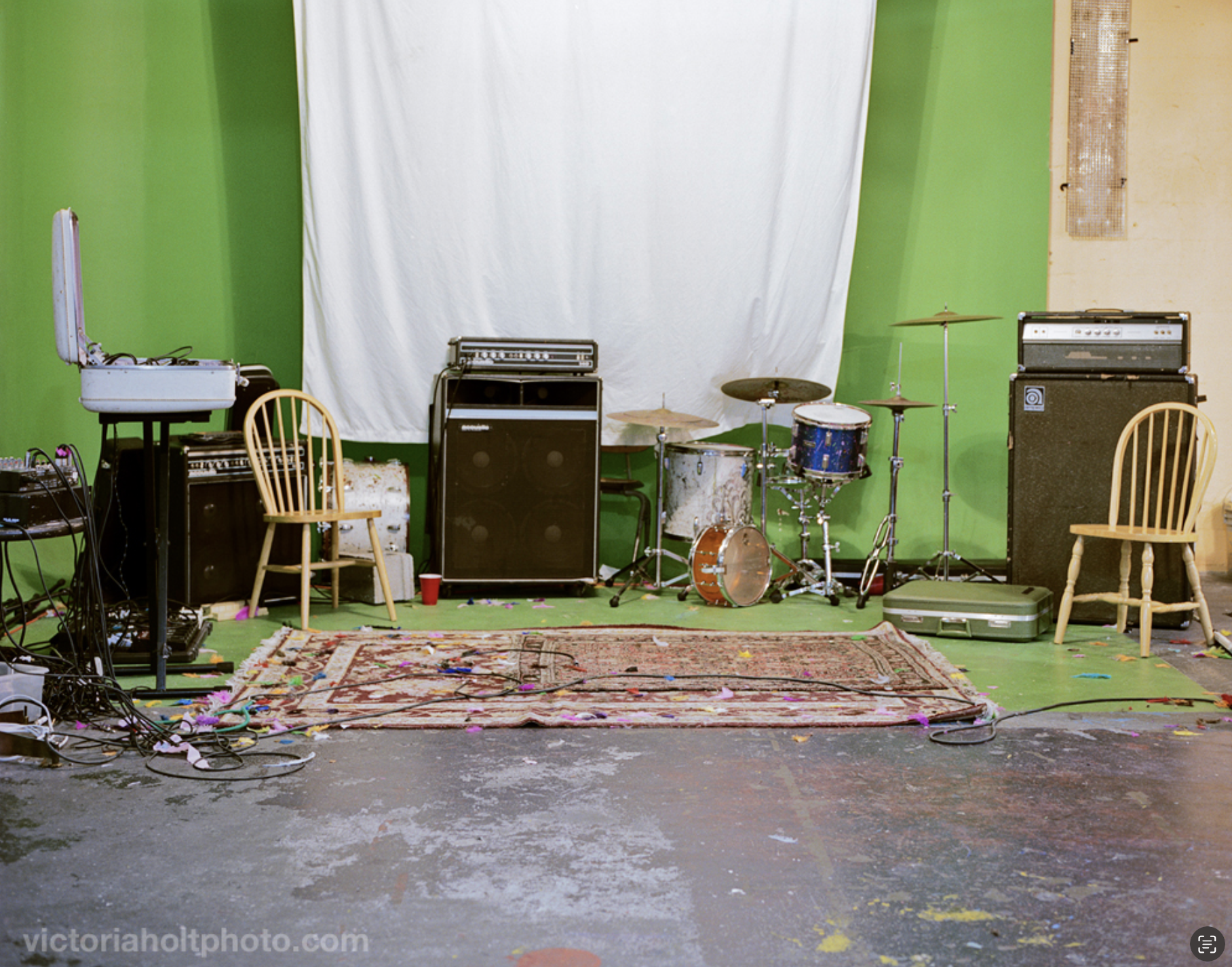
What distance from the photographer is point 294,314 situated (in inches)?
210

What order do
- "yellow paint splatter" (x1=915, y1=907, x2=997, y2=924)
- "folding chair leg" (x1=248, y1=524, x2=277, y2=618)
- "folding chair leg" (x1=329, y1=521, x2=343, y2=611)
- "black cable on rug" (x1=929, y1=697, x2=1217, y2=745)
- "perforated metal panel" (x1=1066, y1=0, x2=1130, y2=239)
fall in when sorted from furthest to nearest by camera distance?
"perforated metal panel" (x1=1066, y1=0, x2=1130, y2=239)
"folding chair leg" (x1=329, y1=521, x2=343, y2=611)
"folding chair leg" (x1=248, y1=524, x2=277, y2=618)
"black cable on rug" (x1=929, y1=697, x2=1217, y2=745)
"yellow paint splatter" (x1=915, y1=907, x2=997, y2=924)

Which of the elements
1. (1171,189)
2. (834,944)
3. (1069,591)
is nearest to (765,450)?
(1069,591)

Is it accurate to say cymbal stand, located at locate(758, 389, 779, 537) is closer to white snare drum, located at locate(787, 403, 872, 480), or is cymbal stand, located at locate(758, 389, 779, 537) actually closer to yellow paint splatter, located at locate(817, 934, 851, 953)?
white snare drum, located at locate(787, 403, 872, 480)

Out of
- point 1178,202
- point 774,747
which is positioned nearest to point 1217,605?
point 1178,202

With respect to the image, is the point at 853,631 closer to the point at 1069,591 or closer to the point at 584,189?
the point at 1069,591

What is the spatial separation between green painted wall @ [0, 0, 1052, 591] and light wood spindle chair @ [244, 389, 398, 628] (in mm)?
728

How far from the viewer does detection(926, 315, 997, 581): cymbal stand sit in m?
4.93

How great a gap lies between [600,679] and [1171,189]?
4.27 metres

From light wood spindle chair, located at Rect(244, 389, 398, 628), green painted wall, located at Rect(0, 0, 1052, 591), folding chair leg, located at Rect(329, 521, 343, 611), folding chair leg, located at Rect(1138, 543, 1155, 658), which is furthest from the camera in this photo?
green painted wall, located at Rect(0, 0, 1052, 591)

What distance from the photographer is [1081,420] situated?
14.0 ft

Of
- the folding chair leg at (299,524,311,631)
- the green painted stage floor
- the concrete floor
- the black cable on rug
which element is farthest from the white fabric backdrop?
the concrete floor

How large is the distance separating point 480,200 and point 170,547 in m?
2.11

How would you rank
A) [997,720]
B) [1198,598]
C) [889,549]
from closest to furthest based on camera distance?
1. [997,720]
2. [1198,598]
3. [889,549]

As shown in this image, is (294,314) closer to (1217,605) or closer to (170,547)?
(170,547)
